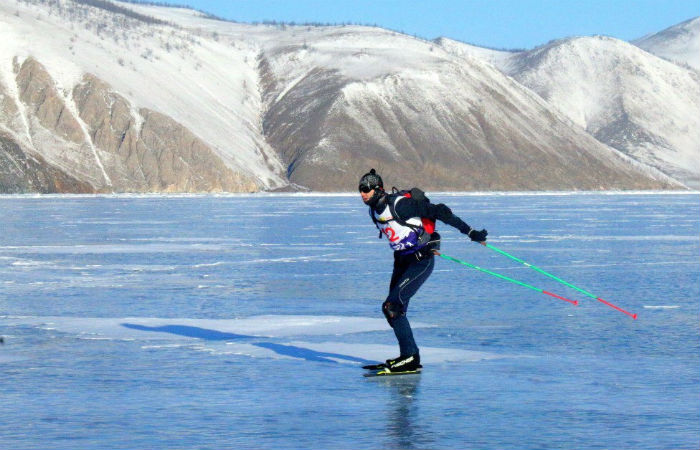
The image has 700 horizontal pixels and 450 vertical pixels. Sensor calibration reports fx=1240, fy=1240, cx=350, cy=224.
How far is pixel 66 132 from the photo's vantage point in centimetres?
11719

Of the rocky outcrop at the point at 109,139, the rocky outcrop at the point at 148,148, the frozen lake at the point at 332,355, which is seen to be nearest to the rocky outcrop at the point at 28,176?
the rocky outcrop at the point at 109,139

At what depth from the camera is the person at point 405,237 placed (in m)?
12.6

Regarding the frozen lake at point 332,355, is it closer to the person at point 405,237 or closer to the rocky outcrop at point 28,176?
the person at point 405,237

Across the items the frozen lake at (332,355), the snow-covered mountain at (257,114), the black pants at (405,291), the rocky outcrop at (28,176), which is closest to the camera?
the frozen lake at (332,355)

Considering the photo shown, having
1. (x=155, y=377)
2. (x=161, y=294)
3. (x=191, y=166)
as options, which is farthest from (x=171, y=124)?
(x=155, y=377)

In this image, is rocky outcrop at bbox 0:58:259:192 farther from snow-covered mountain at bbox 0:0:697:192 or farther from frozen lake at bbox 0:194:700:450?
frozen lake at bbox 0:194:700:450

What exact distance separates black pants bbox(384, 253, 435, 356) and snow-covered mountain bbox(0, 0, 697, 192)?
302ft

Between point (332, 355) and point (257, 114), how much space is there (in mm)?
142925

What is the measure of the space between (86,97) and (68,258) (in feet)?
313

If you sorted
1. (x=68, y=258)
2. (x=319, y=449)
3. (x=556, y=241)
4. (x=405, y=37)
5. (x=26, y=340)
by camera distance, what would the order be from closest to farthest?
(x=319, y=449), (x=26, y=340), (x=68, y=258), (x=556, y=241), (x=405, y=37)

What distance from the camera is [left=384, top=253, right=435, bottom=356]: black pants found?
12727 millimetres

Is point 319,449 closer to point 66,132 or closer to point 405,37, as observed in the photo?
point 66,132

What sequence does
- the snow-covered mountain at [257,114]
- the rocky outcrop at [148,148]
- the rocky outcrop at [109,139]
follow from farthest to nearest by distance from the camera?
1. the snow-covered mountain at [257,114]
2. the rocky outcrop at [148,148]
3. the rocky outcrop at [109,139]

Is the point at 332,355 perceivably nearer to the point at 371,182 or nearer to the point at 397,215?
the point at 397,215
